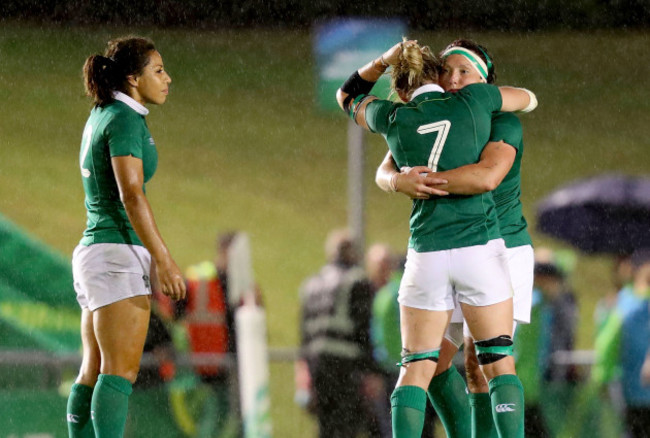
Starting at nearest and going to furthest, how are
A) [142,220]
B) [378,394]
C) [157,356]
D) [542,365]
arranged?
1. [142,220]
2. [157,356]
3. [542,365]
4. [378,394]

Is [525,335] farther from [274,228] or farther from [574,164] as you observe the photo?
[574,164]

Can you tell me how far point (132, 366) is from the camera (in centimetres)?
396

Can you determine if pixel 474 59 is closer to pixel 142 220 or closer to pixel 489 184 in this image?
pixel 489 184

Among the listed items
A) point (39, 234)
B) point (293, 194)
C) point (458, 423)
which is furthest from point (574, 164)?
point (458, 423)

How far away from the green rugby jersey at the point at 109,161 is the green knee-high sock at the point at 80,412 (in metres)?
0.55

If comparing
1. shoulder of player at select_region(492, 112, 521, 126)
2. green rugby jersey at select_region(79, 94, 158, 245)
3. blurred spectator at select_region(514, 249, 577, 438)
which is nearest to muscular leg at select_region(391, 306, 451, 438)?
shoulder of player at select_region(492, 112, 521, 126)

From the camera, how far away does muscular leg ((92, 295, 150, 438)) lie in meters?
3.89

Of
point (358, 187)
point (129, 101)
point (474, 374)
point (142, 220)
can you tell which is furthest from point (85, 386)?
point (358, 187)

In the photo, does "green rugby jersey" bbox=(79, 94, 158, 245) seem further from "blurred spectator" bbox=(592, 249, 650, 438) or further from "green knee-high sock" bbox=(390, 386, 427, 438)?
"blurred spectator" bbox=(592, 249, 650, 438)

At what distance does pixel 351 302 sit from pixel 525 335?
1.08 m

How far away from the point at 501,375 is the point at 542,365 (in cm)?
266

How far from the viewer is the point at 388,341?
6699 mm

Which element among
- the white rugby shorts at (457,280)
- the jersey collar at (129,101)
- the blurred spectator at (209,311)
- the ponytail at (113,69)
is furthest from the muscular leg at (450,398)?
the blurred spectator at (209,311)

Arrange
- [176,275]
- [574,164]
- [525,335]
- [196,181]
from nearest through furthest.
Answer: [176,275] → [525,335] → [196,181] → [574,164]
